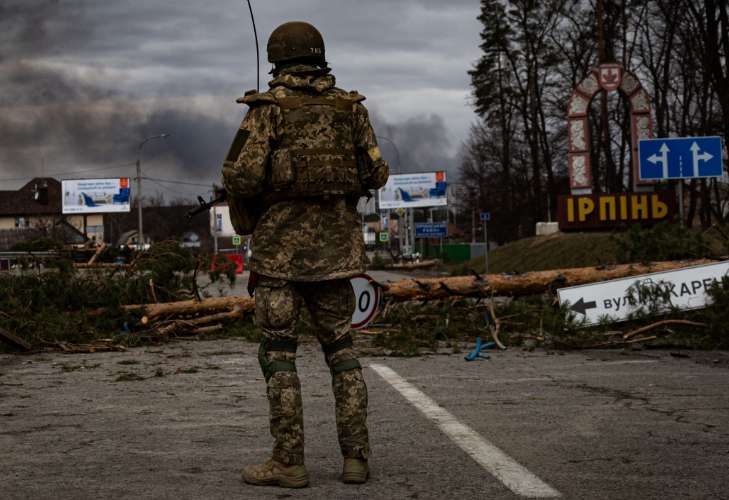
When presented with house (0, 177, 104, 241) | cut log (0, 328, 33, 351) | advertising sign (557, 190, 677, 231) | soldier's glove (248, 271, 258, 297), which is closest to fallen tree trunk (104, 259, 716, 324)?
cut log (0, 328, 33, 351)

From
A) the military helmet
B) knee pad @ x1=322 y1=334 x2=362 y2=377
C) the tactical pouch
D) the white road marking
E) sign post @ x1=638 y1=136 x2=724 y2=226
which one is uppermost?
sign post @ x1=638 y1=136 x2=724 y2=226

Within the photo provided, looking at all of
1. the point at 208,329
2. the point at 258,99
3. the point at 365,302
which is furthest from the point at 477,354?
the point at 258,99

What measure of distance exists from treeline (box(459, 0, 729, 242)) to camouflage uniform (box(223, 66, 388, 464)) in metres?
25.9

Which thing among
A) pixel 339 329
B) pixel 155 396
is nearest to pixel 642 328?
pixel 155 396

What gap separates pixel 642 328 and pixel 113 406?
6191 mm

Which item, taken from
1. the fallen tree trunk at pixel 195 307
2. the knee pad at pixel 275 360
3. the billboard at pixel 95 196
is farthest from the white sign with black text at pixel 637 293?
the billboard at pixel 95 196

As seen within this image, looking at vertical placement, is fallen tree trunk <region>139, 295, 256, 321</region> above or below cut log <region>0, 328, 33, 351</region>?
above

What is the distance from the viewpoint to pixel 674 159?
56.7 ft

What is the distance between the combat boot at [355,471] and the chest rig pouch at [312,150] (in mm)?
1203

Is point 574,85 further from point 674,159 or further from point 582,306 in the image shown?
point 582,306

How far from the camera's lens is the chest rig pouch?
4.85 meters

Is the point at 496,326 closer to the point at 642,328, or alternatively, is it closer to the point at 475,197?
the point at 642,328

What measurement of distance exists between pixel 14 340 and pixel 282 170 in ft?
25.1

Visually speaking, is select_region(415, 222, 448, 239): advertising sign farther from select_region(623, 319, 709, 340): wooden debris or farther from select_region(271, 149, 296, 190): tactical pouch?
select_region(271, 149, 296, 190): tactical pouch
